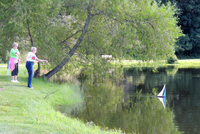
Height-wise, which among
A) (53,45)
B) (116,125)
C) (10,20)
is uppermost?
(10,20)

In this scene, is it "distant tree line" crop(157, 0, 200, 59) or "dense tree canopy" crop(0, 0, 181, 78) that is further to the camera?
"distant tree line" crop(157, 0, 200, 59)

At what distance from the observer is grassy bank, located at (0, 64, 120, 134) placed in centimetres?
585

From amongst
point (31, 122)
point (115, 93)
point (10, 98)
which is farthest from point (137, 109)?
point (31, 122)

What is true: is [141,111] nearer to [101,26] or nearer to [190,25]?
[101,26]

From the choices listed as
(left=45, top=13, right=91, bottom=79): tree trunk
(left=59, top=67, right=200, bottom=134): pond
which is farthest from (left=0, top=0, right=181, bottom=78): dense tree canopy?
(left=59, top=67, right=200, bottom=134): pond

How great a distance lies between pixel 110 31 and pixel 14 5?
5122 mm

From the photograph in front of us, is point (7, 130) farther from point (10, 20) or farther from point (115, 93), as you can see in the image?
point (115, 93)

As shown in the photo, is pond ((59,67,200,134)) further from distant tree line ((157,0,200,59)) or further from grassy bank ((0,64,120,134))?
distant tree line ((157,0,200,59))

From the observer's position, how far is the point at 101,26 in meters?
16.0

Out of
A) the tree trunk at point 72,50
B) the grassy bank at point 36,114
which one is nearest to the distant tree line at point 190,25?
the tree trunk at point 72,50

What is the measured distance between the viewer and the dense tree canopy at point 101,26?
43.6ft

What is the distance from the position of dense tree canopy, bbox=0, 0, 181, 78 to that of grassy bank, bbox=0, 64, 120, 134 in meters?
2.97

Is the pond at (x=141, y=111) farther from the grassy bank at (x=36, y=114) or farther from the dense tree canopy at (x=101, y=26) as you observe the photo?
the dense tree canopy at (x=101, y=26)

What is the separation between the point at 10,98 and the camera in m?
9.45
